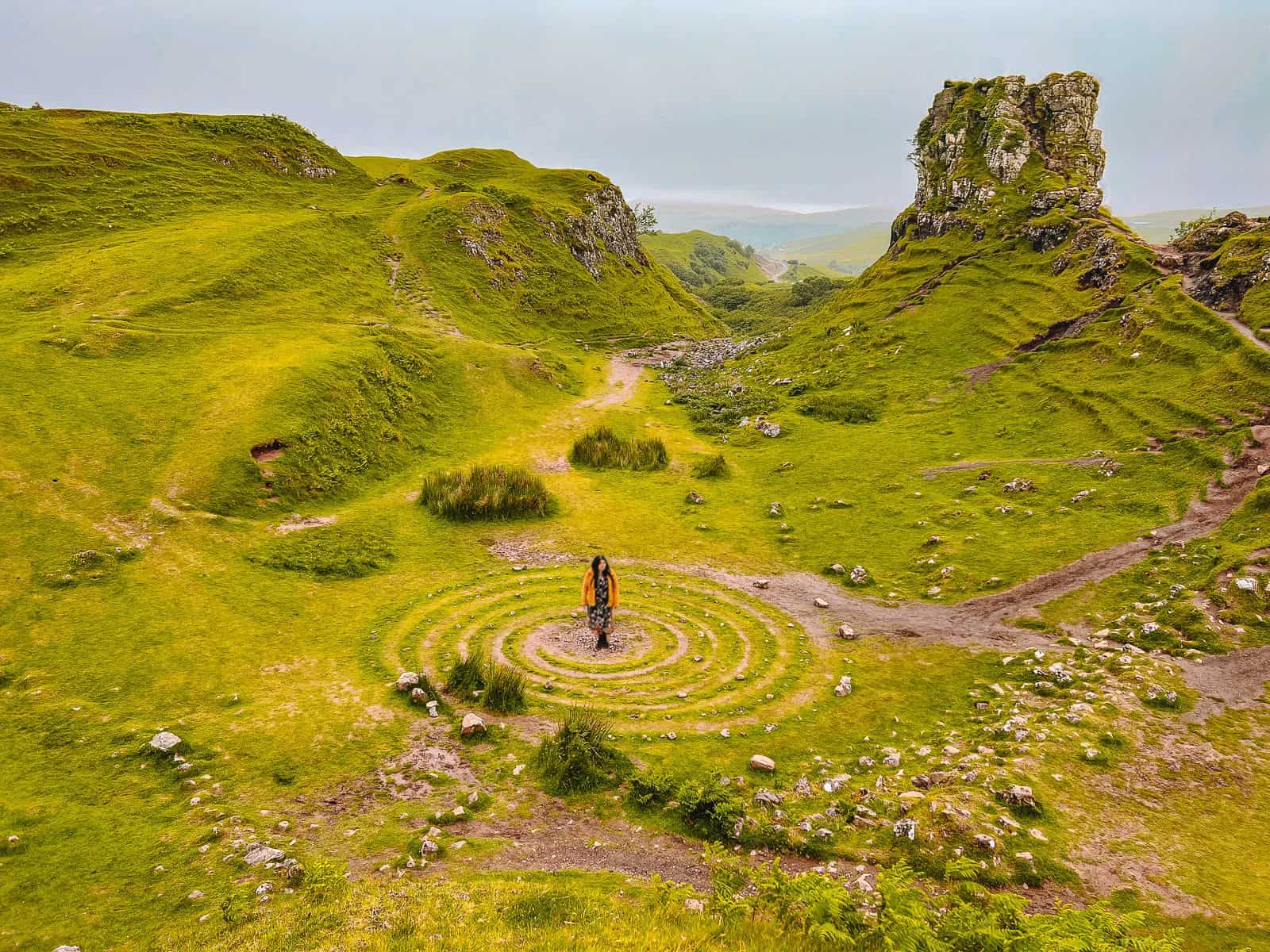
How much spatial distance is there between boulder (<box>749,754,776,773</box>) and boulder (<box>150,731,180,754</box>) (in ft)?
44.5

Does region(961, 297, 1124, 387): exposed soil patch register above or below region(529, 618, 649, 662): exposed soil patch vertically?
above

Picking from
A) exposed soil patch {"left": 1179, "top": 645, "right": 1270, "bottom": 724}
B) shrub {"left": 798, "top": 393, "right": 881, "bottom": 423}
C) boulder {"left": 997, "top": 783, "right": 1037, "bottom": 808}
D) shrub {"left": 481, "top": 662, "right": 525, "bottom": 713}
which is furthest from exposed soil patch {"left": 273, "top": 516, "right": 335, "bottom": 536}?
shrub {"left": 798, "top": 393, "right": 881, "bottom": 423}

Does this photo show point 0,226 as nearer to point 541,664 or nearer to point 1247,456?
point 541,664

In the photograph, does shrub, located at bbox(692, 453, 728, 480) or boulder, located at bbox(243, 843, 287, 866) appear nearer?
boulder, located at bbox(243, 843, 287, 866)

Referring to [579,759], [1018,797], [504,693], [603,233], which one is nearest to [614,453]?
[504,693]

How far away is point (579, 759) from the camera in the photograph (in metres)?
14.1

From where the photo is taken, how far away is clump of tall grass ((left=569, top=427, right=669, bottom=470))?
43.0m

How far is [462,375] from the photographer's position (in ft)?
177

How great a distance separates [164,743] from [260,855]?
16.7 feet

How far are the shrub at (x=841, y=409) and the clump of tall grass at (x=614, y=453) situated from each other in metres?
16.8

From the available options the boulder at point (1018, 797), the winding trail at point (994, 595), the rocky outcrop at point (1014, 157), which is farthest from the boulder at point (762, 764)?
the rocky outcrop at point (1014, 157)

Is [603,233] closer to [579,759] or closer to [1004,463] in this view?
[1004,463]

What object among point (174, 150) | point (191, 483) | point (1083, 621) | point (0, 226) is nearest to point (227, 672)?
point (191, 483)

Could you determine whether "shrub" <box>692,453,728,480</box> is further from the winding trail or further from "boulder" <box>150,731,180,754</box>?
"boulder" <box>150,731,180,754</box>
